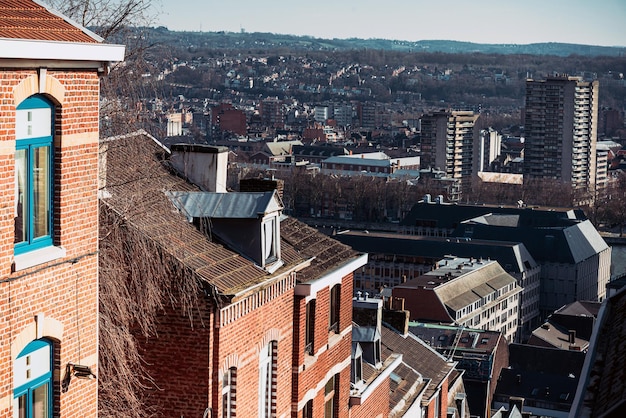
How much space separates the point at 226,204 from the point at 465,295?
247ft

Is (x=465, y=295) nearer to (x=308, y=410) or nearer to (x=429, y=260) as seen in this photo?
(x=429, y=260)

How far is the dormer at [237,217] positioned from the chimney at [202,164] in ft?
5.25

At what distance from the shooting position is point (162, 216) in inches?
629

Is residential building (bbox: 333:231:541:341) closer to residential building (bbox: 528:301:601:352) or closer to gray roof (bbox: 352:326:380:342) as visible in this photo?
residential building (bbox: 528:301:601:352)

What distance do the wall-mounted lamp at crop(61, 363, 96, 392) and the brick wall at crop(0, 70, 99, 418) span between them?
53 millimetres

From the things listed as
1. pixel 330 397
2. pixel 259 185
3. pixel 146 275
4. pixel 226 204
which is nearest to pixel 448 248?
pixel 330 397

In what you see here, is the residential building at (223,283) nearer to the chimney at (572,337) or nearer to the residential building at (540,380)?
the residential building at (540,380)

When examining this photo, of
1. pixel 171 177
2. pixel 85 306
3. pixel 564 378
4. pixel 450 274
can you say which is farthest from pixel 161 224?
pixel 450 274

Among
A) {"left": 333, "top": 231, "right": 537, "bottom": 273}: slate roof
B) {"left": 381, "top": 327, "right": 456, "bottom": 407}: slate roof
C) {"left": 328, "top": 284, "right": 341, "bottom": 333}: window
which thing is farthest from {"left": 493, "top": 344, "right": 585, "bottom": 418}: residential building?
{"left": 328, "top": 284, "right": 341, "bottom": 333}: window

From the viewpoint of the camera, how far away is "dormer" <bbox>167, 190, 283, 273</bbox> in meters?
16.6

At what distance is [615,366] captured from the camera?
28.9 ft

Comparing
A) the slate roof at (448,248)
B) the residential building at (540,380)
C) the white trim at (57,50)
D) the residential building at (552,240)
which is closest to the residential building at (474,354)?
the residential building at (540,380)

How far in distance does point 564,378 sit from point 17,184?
2347 inches

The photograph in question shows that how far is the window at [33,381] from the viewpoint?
1100cm
